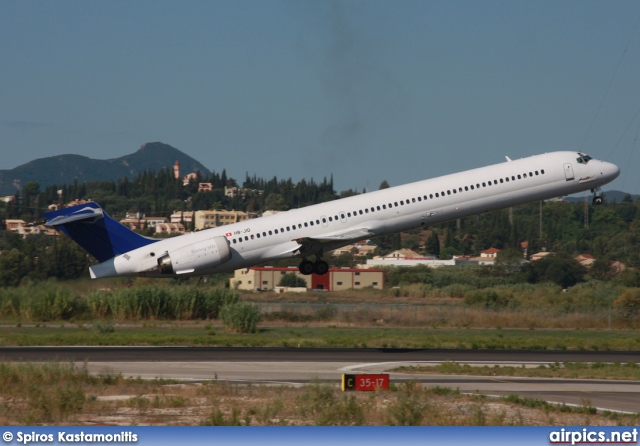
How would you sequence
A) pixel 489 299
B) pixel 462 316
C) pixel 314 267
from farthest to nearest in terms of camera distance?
pixel 489 299 < pixel 462 316 < pixel 314 267

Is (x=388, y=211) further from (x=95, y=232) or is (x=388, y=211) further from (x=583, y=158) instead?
(x=95, y=232)

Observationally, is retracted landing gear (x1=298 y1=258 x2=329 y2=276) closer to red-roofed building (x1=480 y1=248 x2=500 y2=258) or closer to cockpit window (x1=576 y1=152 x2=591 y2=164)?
cockpit window (x1=576 y1=152 x2=591 y2=164)

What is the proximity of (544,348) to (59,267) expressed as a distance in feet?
101

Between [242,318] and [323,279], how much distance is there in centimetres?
4368

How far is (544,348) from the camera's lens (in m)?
45.5

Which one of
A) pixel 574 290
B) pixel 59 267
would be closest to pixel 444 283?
pixel 574 290

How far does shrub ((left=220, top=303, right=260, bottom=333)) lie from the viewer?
52.0m

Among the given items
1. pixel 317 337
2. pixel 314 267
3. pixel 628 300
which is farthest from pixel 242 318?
pixel 628 300

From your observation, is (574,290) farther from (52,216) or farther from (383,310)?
(52,216)

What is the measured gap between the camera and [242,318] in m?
52.1

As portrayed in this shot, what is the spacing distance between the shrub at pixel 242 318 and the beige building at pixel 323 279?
3560 cm

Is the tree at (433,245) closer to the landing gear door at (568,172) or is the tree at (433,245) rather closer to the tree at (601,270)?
the tree at (601,270)

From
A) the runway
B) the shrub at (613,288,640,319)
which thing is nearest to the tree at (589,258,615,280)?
the shrub at (613,288,640,319)

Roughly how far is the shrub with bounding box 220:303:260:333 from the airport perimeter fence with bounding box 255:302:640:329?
637 cm
